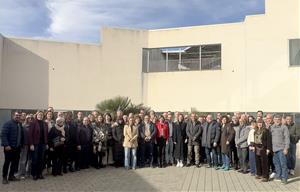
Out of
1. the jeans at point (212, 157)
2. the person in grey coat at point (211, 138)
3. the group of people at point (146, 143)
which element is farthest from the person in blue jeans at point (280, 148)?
the jeans at point (212, 157)

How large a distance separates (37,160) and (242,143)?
609 cm

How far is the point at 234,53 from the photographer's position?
85.7ft

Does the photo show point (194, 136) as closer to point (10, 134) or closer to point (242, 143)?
point (242, 143)

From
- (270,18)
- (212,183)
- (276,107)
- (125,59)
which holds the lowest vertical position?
(212,183)

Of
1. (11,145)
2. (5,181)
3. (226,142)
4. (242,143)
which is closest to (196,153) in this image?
(226,142)

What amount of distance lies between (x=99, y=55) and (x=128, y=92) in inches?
124

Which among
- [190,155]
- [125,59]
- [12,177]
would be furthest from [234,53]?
[12,177]

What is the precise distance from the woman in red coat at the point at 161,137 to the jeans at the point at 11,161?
4.99 meters

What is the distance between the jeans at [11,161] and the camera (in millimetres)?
10695

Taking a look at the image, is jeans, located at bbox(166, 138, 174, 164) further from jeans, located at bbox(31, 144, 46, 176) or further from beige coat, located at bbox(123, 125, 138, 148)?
jeans, located at bbox(31, 144, 46, 176)

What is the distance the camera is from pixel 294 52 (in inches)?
969

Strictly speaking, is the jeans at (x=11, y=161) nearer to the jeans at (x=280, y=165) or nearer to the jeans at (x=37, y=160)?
the jeans at (x=37, y=160)

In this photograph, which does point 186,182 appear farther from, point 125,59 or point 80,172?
point 125,59

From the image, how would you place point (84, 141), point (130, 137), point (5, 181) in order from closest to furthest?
point (5, 181) < point (84, 141) < point (130, 137)
